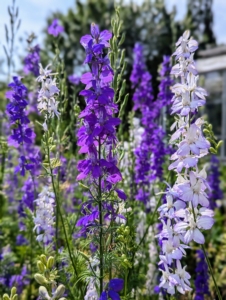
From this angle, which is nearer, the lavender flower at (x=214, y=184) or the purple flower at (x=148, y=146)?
the purple flower at (x=148, y=146)

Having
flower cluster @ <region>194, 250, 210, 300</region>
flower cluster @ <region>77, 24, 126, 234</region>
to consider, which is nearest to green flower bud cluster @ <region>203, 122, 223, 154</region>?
flower cluster @ <region>77, 24, 126, 234</region>

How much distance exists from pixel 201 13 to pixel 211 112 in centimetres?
1854

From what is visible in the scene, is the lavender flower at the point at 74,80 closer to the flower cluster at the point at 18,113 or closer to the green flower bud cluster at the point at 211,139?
the flower cluster at the point at 18,113

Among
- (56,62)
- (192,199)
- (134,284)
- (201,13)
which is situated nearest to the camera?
(192,199)

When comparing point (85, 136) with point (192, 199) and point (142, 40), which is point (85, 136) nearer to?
point (192, 199)

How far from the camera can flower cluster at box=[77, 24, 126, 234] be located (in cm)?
187

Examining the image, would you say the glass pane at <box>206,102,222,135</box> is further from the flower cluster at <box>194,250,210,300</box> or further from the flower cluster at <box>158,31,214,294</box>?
the flower cluster at <box>158,31,214,294</box>

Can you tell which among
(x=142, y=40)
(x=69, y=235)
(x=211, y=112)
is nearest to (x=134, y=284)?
(x=69, y=235)

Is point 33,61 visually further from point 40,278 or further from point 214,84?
point 214,84

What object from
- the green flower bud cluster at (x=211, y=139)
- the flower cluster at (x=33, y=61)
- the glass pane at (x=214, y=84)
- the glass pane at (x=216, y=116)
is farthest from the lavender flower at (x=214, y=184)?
the glass pane at (x=214, y=84)

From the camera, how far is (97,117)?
190 cm

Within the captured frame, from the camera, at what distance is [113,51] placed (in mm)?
2199

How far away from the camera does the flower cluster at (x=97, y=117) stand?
6.14 feet

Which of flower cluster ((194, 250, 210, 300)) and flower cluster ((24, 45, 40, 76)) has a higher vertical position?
flower cluster ((24, 45, 40, 76))
